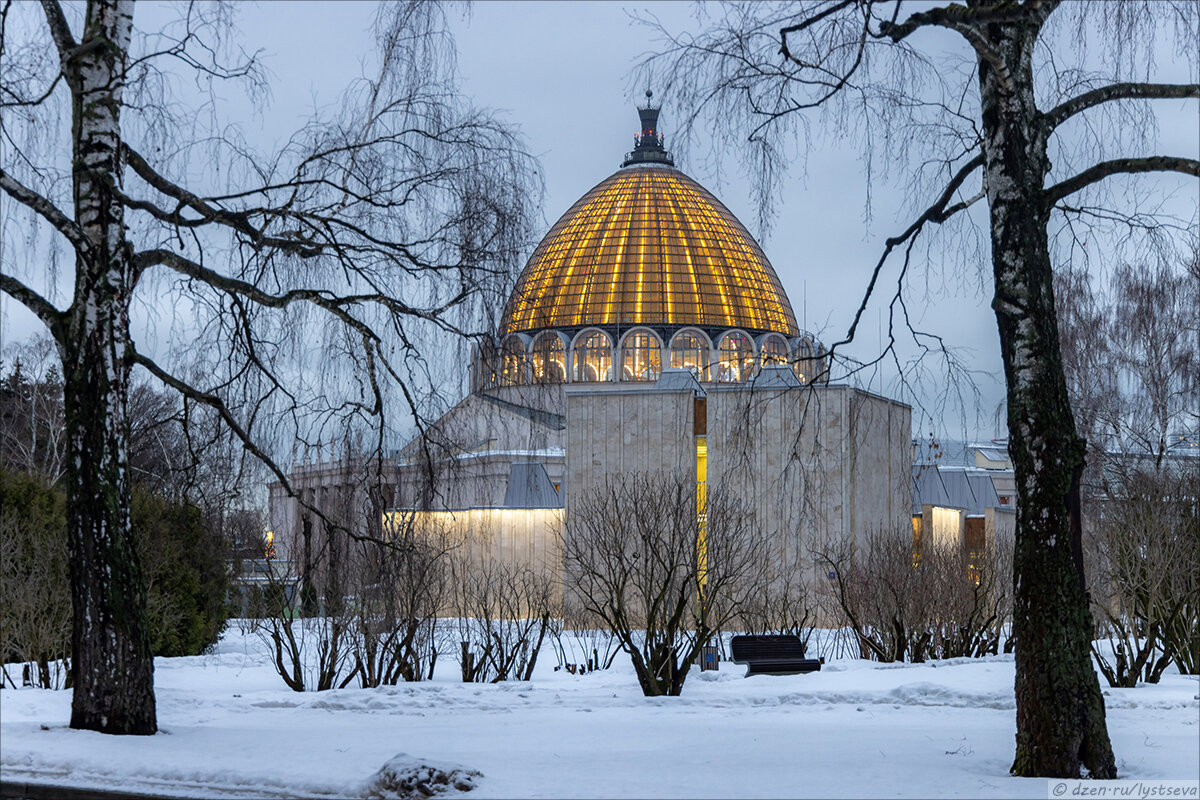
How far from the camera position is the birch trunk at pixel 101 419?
26.7 ft

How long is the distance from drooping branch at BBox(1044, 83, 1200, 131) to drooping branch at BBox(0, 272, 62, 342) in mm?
6076

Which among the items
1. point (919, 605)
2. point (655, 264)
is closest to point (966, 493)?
point (919, 605)

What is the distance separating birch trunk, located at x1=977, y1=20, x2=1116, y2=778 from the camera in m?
6.79

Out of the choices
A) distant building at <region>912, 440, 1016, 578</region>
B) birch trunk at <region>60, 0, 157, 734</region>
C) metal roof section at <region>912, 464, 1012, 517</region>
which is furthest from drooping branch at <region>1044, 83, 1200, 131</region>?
metal roof section at <region>912, 464, 1012, 517</region>

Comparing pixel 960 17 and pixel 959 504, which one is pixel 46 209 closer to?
pixel 960 17

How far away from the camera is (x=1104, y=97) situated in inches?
284

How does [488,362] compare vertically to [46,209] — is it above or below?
below

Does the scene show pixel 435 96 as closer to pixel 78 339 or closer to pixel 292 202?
pixel 292 202

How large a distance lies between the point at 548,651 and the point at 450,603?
177cm

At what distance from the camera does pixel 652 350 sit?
66312 mm

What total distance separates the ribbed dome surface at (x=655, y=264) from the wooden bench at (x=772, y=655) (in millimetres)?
48400

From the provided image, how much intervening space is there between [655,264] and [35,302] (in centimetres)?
6072

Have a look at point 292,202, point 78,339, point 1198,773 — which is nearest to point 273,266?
point 292,202

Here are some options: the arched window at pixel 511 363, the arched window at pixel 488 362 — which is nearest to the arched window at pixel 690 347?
the arched window at pixel 511 363
